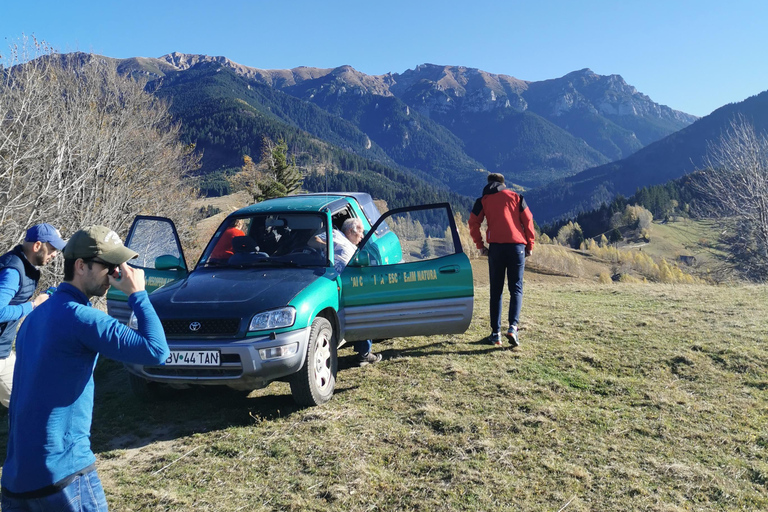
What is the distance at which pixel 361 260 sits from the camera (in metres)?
5.36

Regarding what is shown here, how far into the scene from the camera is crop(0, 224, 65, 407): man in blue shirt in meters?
3.65

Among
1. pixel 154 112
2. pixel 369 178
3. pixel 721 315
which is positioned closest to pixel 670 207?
pixel 369 178

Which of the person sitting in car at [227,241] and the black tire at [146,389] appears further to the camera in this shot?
the person sitting in car at [227,241]

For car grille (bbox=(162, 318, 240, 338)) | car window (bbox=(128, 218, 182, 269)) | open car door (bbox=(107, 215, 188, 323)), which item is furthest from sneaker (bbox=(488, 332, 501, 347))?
car window (bbox=(128, 218, 182, 269))

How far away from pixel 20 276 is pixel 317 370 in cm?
246

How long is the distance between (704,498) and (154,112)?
3608cm

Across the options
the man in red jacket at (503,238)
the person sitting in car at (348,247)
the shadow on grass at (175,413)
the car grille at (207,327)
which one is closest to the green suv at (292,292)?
the car grille at (207,327)

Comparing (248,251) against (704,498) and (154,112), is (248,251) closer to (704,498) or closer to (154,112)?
(704,498)

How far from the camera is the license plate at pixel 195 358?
13.8 ft

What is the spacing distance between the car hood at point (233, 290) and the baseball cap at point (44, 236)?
0.97m

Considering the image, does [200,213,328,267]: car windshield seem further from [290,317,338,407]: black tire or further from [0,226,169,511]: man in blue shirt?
[0,226,169,511]: man in blue shirt

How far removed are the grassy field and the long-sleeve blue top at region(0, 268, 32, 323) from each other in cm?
130

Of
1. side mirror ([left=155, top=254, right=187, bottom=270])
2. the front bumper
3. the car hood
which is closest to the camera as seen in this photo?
the front bumper

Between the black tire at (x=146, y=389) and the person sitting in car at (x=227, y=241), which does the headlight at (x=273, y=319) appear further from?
the person sitting in car at (x=227, y=241)
